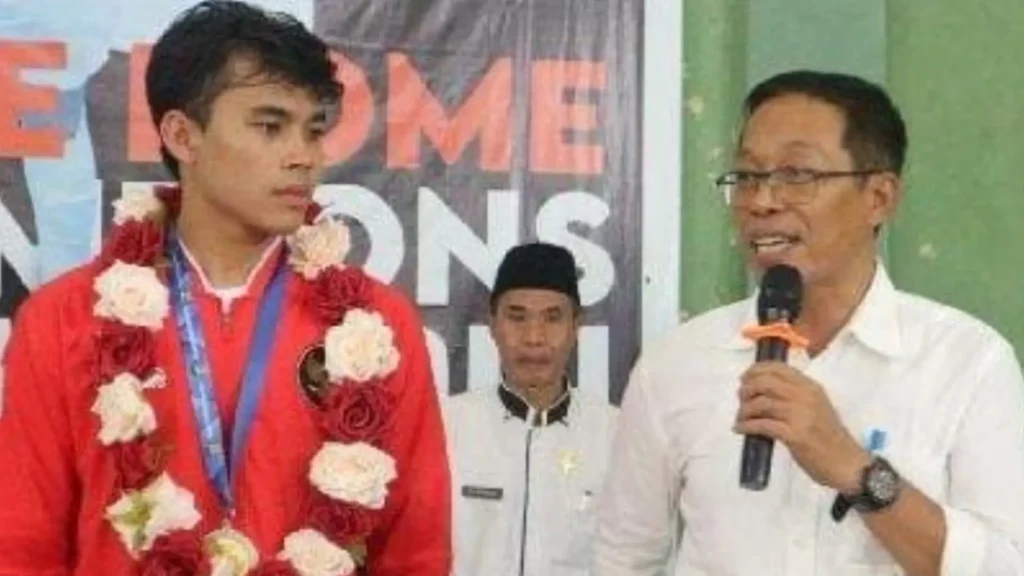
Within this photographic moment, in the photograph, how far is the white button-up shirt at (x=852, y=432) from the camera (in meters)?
1.98

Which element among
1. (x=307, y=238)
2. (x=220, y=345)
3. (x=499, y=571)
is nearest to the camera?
(x=220, y=345)

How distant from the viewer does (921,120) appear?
4.07 meters

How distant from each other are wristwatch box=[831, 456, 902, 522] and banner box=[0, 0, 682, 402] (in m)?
1.99

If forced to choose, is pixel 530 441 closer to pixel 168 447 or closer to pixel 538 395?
pixel 538 395

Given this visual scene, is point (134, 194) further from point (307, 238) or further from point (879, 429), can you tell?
point (879, 429)

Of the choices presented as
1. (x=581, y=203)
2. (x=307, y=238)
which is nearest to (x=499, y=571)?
(x=581, y=203)

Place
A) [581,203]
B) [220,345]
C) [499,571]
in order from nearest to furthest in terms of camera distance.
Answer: [220,345], [499,571], [581,203]

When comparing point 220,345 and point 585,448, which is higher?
point 220,345

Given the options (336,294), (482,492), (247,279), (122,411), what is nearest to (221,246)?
(247,279)

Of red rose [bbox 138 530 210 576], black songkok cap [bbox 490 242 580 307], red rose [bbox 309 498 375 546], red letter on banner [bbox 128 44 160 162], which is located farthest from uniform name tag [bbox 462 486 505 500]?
red rose [bbox 138 530 210 576]

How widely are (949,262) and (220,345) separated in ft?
8.21

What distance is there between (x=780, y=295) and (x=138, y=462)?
0.80 m

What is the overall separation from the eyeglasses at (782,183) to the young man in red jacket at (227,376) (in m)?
0.46

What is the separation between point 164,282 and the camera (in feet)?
6.86
